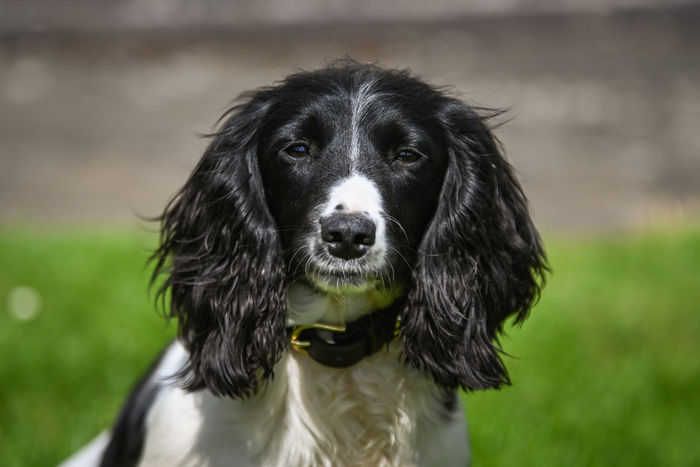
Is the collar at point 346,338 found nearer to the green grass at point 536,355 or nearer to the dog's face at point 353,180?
the dog's face at point 353,180

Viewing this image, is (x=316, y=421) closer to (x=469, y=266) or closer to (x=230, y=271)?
(x=230, y=271)

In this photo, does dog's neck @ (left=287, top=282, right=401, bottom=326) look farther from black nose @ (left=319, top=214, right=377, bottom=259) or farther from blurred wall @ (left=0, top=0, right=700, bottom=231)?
blurred wall @ (left=0, top=0, right=700, bottom=231)

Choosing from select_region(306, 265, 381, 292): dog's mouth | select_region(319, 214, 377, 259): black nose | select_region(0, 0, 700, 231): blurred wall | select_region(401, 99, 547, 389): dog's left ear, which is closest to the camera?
select_region(319, 214, 377, 259): black nose

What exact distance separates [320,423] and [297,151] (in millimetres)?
910

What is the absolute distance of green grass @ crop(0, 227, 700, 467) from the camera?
172 inches

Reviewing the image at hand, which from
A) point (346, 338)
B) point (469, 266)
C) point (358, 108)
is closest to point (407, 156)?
point (358, 108)

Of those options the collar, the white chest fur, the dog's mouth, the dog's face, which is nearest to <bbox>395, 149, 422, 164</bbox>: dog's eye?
the dog's face

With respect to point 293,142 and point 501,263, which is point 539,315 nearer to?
point 501,263

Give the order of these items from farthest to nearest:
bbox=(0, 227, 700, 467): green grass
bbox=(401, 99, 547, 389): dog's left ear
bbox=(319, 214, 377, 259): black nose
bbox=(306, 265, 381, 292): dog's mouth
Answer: bbox=(0, 227, 700, 467): green grass < bbox=(401, 99, 547, 389): dog's left ear < bbox=(306, 265, 381, 292): dog's mouth < bbox=(319, 214, 377, 259): black nose

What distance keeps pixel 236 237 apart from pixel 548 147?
316 inches

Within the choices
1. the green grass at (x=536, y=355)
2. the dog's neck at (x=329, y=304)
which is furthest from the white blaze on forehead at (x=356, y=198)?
the green grass at (x=536, y=355)

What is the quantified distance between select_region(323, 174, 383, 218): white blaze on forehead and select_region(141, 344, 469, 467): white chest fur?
0.60 meters

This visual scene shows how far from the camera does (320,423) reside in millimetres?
2977

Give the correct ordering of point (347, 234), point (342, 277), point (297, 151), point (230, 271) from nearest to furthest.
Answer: point (347, 234) → point (342, 277) → point (297, 151) → point (230, 271)
